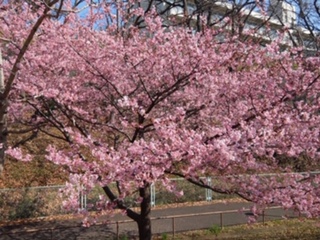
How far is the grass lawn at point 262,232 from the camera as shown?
391 inches

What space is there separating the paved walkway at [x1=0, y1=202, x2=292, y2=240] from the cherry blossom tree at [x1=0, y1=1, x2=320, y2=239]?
289 cm

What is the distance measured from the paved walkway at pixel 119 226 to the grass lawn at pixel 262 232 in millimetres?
342

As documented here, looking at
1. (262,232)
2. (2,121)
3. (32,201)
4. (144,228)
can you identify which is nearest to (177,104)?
(144,228)

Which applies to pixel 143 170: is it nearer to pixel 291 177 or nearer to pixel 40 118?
pixel 291 177

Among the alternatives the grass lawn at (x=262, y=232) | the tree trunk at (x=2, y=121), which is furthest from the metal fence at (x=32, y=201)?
the tree trunk at (x=2, y=121)

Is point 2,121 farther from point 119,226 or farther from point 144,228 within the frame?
point 119,226

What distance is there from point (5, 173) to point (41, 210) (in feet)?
8.99

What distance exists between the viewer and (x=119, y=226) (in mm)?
10164

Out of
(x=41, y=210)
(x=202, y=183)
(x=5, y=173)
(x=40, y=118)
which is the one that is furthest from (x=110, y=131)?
(x=5, y=173)

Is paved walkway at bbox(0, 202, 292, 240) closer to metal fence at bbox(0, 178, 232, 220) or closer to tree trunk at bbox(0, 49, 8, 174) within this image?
metal fence at bbox(0, 178, 232, 220)

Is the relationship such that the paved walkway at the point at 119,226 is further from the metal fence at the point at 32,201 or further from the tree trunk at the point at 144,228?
the tree trunk at the point at 144,228

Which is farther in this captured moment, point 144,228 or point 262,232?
point 262,232

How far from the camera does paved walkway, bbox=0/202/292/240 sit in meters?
9.55

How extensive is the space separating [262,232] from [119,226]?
12.0ft
